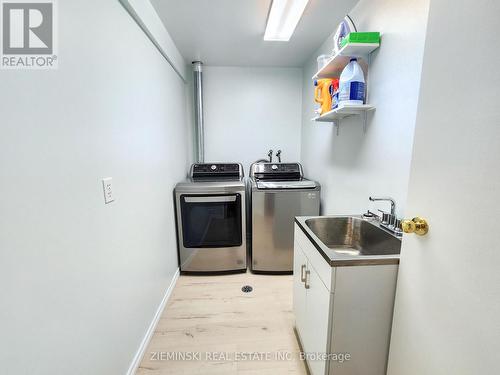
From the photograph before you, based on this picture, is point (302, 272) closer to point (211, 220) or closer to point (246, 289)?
point (246, 289)

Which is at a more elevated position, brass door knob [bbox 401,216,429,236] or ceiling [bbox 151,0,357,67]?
ceiling [bbox 151,0,357,67]

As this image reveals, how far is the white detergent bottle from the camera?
1.32 metres

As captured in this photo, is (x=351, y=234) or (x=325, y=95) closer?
(x=351, y=234)

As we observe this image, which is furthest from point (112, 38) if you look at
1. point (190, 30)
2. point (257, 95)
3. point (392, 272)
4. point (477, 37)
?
point (257, 95)

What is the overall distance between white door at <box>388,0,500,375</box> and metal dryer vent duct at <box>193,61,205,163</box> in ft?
7.98

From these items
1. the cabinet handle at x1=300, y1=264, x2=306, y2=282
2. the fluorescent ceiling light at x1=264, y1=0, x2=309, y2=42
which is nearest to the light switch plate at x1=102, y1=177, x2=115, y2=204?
the cabinet handle at x1=300, y1=264, x2=306, y2=282

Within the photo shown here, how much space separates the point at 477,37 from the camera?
551 millimetres

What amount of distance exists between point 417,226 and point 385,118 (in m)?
0.83

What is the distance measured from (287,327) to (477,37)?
1857mm

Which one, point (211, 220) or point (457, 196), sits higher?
point (457, 196)

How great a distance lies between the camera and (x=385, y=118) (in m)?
1.29

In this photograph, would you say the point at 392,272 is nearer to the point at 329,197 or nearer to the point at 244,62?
the point at 329,197

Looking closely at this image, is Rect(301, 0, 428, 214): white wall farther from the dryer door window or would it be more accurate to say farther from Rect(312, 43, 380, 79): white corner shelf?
the dryer door window

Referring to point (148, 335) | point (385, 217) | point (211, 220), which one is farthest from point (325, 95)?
point (148, 335)
